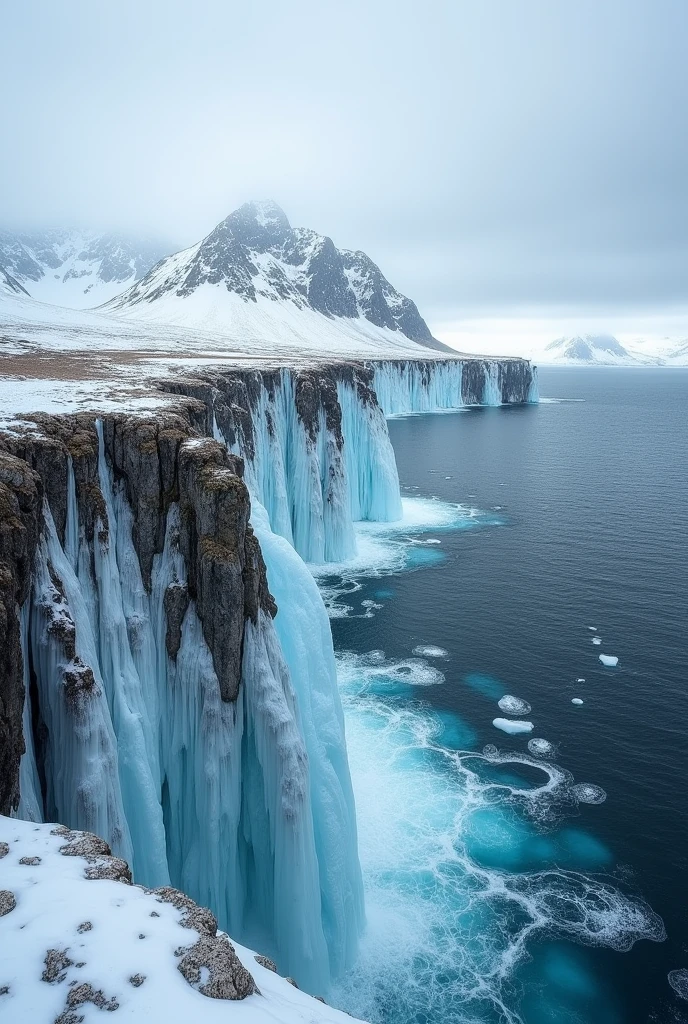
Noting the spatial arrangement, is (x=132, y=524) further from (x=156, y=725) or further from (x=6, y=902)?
(x=6, y=902)

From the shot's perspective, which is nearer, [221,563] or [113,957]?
[113,957]

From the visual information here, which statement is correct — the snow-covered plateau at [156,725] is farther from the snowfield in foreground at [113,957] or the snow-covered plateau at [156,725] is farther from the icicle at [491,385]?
the icicle at [491,385]

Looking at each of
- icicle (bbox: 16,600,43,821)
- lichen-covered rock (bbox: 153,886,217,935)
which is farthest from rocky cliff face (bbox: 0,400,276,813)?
lichen-covered rock (bbox: 153,886,217,935)

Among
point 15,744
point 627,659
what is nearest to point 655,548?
point 627,659

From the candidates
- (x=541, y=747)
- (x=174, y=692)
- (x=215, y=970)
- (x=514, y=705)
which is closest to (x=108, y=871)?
(x=215, y=970)

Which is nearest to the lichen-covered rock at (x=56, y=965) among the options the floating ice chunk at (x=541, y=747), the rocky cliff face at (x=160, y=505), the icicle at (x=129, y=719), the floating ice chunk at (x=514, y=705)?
the rocky cliff face at (x=160, y=505)

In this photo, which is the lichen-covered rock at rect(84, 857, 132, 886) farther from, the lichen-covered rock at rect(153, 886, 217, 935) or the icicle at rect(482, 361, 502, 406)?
the icicle at rect(482, 361, 502, 406)
